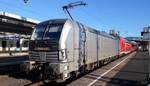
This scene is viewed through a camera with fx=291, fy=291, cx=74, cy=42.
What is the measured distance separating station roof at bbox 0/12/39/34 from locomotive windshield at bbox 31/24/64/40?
34693 mm

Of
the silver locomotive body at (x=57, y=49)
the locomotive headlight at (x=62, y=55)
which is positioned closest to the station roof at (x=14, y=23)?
the silver locomotive body at (x=57, y=49)

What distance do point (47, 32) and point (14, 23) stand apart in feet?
136

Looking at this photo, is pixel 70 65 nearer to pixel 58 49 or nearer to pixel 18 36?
pixel 58 49

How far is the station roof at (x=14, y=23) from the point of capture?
5115cm

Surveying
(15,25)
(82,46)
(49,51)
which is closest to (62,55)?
(49,51)

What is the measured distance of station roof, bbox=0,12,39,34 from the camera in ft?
168

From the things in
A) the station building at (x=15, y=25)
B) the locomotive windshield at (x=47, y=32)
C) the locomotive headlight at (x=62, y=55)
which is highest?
the station building at (x=15, y=25)

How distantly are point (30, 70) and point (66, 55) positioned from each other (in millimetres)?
1938

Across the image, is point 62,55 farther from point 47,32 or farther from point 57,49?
point 47,32

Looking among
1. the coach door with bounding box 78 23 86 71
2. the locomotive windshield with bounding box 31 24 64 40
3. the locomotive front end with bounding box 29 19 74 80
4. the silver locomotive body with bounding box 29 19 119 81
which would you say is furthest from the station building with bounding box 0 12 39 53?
the locomotive front end with bounding box 29 19 74 80

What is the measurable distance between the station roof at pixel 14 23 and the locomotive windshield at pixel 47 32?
3469 cm

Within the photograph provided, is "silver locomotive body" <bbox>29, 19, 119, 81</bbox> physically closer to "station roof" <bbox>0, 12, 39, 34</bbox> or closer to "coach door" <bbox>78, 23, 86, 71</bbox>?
"coach door" <bbox>78, 23, 86, 71</bbox>

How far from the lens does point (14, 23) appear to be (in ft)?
178

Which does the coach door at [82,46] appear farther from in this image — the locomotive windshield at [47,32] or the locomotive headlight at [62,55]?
the locomotive headlight at [62,55]
